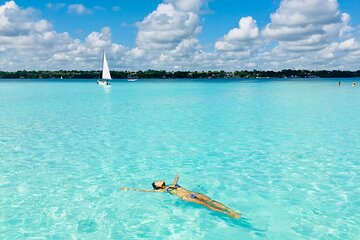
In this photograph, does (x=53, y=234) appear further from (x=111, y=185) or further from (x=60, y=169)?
(x=60, y=169)

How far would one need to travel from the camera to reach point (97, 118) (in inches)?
1213

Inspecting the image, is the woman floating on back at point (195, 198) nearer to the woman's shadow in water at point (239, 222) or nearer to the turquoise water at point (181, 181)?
the woman's shadow in water at point (239, 222)

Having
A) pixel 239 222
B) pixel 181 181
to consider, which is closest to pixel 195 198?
pixel 239 222

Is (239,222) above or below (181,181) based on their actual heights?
below

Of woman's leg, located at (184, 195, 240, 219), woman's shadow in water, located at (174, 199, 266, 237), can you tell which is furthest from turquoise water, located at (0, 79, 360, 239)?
woman's leg, located at (184, 195, 240, 219)

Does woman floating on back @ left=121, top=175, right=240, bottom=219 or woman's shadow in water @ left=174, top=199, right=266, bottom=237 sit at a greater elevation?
woman floating on back @ left=121, top=175, right=240, bottom=219

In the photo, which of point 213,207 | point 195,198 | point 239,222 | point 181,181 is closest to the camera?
point 239,222

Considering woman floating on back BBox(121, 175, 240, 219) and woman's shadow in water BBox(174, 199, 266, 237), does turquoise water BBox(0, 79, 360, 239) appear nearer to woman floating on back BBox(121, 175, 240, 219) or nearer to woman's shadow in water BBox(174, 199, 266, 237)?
woman's shadow in water BBox(174, 199, 266, 237)

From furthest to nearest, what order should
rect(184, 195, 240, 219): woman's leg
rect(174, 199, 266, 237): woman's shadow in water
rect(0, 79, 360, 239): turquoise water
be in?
rect(184, 195, 240, 219): woman's leg < rect(0, 79, 360, 239): turquoise water < rect(174, 199, 266, 237): woman's shadow in water

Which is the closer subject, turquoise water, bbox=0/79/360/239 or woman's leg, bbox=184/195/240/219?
turquoise water, bbox=0/79/360/239

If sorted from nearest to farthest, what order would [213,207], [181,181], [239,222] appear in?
[239,222]
[213,207]
[181,181]

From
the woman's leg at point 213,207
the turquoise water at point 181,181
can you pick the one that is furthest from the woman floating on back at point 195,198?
the turquoise water at point 181,181

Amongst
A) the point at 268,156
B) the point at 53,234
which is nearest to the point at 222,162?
the point at 268,156

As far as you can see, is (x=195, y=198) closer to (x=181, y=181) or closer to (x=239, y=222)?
(x=239, y=222)
